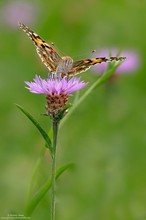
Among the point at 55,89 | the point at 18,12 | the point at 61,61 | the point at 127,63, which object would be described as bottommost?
the point at 55,89

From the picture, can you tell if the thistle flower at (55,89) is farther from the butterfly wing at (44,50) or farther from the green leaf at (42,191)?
the butterfly wing at (44,50)

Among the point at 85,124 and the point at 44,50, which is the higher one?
the point at 44,50

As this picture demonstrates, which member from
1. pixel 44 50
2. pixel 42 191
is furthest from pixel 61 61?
pixel 42 191

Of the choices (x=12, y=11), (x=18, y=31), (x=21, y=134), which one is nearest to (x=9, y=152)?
(x=21, y=134)

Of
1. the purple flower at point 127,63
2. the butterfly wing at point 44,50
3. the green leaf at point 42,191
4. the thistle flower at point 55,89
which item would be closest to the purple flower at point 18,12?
the purple flower at point 127,63

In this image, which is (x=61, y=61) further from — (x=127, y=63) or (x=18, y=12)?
(x=18, y=12)

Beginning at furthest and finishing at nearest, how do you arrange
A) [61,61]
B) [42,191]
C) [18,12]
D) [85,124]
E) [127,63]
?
[18,12] < [127,63] < [85,124] < [61,61] < [42,191]

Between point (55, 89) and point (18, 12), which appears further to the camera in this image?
point (18, 12)

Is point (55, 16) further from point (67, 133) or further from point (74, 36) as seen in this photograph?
point (67, 133)

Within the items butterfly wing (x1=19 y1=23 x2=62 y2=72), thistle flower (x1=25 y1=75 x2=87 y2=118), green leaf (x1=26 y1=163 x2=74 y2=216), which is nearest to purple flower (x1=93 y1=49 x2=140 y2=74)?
butterfly wing (x1=19 y1=23 x2=62 y2=72)
